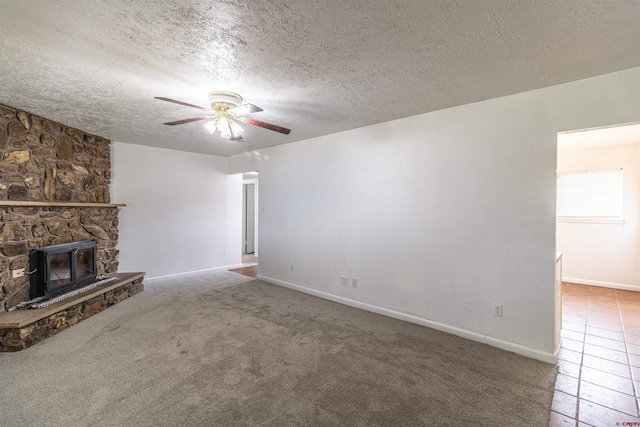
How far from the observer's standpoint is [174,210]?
219 inches

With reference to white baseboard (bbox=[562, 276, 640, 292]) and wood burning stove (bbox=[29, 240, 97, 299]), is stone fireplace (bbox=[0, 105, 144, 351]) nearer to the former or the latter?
wood burning stove (bbox=[29, 240, 97, 299])

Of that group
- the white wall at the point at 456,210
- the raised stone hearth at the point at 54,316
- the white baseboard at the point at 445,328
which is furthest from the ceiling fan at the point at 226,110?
the white baseboard at the point at 445,328

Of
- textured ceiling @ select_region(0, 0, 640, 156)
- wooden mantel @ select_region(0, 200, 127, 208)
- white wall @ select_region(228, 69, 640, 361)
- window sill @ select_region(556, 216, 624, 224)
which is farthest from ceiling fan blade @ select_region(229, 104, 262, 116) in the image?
window sill @ select_region(556, 216, 624, 224)

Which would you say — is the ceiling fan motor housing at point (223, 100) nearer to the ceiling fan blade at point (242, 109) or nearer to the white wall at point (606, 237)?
the ceiling fan blade at point (242, 109)

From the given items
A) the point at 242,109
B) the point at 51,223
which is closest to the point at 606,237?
the point at 242,109

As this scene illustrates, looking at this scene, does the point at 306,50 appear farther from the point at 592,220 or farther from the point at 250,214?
the point at 250,214

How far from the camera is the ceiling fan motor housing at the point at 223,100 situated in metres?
2.59

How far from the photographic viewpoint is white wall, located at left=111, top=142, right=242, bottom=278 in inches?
197

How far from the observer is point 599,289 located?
15.4 feet

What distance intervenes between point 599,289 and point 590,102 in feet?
12.9

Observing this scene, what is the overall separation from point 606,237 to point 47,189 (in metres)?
8.34

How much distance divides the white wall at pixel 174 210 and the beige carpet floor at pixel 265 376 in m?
1.91

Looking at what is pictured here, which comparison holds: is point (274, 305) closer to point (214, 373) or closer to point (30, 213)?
point (214, 373)

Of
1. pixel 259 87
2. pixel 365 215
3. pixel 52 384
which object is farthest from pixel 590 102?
pixel 52 384
